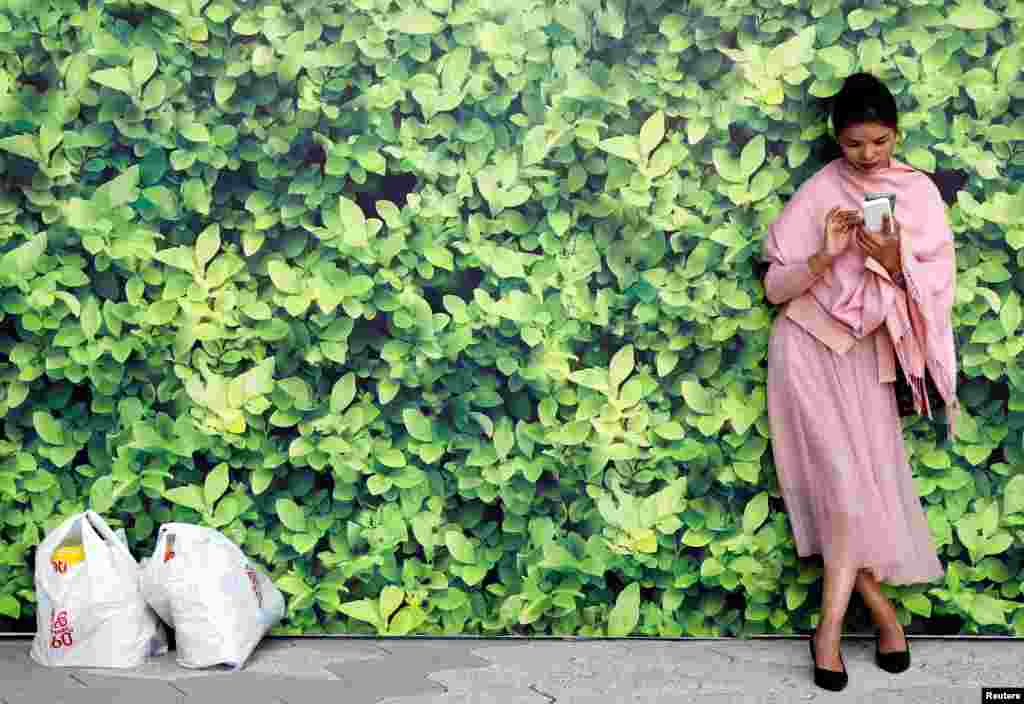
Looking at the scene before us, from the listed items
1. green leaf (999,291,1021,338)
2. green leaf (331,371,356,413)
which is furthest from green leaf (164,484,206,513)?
green leaf (999,291,1021,338)

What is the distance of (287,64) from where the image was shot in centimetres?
374

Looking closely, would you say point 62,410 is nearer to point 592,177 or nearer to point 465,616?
point 465,616

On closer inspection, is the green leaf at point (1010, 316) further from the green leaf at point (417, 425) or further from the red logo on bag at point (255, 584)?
the red logo on bag at point (255, 584)

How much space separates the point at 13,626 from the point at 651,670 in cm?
186

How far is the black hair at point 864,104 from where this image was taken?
3.62 m

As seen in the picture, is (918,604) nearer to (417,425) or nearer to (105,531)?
(417,425)

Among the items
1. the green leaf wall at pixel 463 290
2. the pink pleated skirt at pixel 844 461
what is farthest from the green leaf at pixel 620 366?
the pink pleated skirt at pixel 844 461

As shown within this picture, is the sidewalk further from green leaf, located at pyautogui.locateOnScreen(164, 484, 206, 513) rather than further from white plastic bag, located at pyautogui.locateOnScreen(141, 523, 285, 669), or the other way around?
green leaf, located at pyautogui.locateOnScreen(164, 484, 206, 513)

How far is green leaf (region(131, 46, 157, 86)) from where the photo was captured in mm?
3729

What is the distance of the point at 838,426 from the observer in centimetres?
373

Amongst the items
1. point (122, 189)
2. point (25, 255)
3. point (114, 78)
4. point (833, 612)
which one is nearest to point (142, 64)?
point (114, 78)

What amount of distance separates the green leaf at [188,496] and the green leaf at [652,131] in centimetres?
160

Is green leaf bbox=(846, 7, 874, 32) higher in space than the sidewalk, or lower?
higher

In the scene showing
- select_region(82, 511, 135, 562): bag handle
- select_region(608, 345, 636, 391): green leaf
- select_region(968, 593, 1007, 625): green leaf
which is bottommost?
select_region(968, 593, 1007, 625): green leaf
